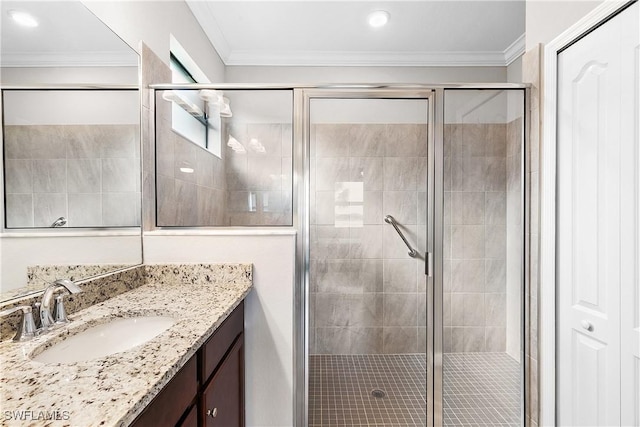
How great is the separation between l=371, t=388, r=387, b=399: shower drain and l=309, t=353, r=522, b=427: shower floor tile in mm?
13

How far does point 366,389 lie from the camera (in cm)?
195

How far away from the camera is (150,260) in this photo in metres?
1.60

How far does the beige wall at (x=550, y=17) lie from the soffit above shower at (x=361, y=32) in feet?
2.44

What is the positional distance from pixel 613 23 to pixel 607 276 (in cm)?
96

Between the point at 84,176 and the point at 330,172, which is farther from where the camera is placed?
the point at 330,172

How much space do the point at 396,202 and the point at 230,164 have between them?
0.94 meters

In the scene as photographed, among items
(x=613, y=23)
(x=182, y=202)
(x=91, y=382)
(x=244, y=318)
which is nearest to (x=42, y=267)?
A: (x=91, y=382)

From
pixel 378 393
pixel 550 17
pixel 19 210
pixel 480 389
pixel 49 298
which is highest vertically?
pixel 550 17

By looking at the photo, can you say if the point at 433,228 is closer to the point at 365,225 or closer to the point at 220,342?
the point at 365,225

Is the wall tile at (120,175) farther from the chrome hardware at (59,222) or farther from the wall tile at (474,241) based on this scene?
the wall tile at (474,241)

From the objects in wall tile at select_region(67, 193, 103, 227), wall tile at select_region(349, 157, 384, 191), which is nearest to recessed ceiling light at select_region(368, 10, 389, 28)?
wall tile at select_region(349, 157, 384, 191)

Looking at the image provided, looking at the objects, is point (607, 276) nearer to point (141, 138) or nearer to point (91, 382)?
point (91, 382)

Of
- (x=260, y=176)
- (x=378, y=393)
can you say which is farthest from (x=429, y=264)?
(x=260, y=176)

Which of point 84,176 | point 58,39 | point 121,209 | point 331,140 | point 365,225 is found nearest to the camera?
point 58,39
